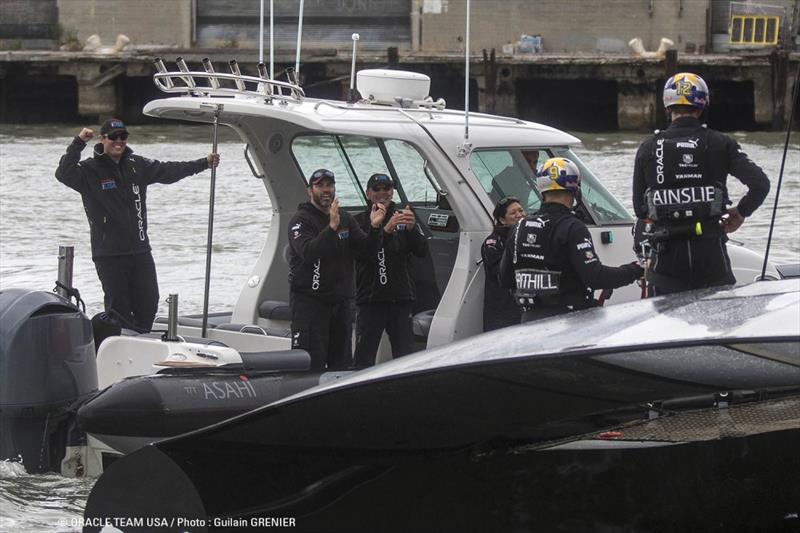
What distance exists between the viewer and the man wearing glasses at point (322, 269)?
23.8ft

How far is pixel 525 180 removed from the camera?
7879 millimetres

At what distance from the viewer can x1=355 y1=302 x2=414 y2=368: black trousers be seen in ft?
24.4

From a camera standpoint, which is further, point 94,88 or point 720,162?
point 94,88

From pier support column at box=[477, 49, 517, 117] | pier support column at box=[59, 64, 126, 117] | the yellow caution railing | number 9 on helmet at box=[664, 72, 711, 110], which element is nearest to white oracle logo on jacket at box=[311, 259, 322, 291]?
number 9 on helmet at box=[664, 72, 711, 110]

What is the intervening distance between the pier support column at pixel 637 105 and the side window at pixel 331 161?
89.5ft

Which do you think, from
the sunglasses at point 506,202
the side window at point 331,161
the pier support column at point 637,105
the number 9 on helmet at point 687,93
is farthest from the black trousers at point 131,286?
the pier support column at point 637,105

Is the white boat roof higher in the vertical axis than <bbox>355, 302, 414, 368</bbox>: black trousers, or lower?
higher

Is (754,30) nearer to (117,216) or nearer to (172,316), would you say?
(117,216)

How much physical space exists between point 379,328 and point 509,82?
2921 centimetres

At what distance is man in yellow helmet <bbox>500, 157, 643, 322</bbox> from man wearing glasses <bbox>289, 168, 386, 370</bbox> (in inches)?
44.5

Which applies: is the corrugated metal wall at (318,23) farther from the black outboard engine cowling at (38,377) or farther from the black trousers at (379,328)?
the black outboard engine cowling at (38,377)

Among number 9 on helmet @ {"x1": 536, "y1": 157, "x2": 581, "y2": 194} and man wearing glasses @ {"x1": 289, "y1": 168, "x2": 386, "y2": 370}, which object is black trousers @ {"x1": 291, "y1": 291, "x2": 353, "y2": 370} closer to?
man wearing glasses @ {"x1": 289, "y1": 168, "x2": 386, "y2": 370}

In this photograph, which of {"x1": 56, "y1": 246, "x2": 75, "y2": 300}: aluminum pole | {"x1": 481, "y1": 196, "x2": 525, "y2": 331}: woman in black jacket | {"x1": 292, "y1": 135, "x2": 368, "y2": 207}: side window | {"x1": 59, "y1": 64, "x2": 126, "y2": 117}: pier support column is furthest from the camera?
{"x1": 59, "y1": 64, "x2": 126, "y2": 117}: pier support column

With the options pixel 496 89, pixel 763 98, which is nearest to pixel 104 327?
pixel 496 89
